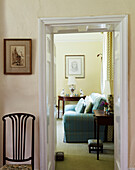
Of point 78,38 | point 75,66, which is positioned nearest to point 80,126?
point 75,66

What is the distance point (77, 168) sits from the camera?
138 inches

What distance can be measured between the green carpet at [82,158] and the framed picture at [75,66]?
3473 mm

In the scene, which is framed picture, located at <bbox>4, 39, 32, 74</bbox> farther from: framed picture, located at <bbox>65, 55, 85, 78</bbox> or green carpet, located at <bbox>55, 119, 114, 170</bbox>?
framed picture, located at <bbox>65, 55, 85, 78</bbox>

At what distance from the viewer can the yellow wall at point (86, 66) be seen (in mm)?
7875

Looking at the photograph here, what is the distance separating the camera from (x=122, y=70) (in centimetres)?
264

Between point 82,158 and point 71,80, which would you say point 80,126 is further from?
point 71,80

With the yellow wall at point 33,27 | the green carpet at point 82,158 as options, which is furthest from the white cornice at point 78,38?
the yellow wall at point 33,27

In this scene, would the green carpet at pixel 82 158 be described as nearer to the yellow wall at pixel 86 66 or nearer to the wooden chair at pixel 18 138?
the wooden chair at pixel 18 138

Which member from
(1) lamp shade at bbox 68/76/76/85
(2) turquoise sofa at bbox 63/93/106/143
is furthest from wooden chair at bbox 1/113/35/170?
(1) lamp shade at bbox 68/76/76/85

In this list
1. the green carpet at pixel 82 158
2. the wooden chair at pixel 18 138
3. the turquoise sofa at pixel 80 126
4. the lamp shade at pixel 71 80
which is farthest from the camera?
the lamp shade at pixel 71 80

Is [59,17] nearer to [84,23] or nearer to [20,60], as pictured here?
[84,23]

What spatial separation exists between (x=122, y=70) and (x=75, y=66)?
5302 mm

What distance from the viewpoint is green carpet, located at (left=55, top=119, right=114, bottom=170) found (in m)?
3.55

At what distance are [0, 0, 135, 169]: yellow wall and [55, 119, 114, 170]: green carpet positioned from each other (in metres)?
0.98
